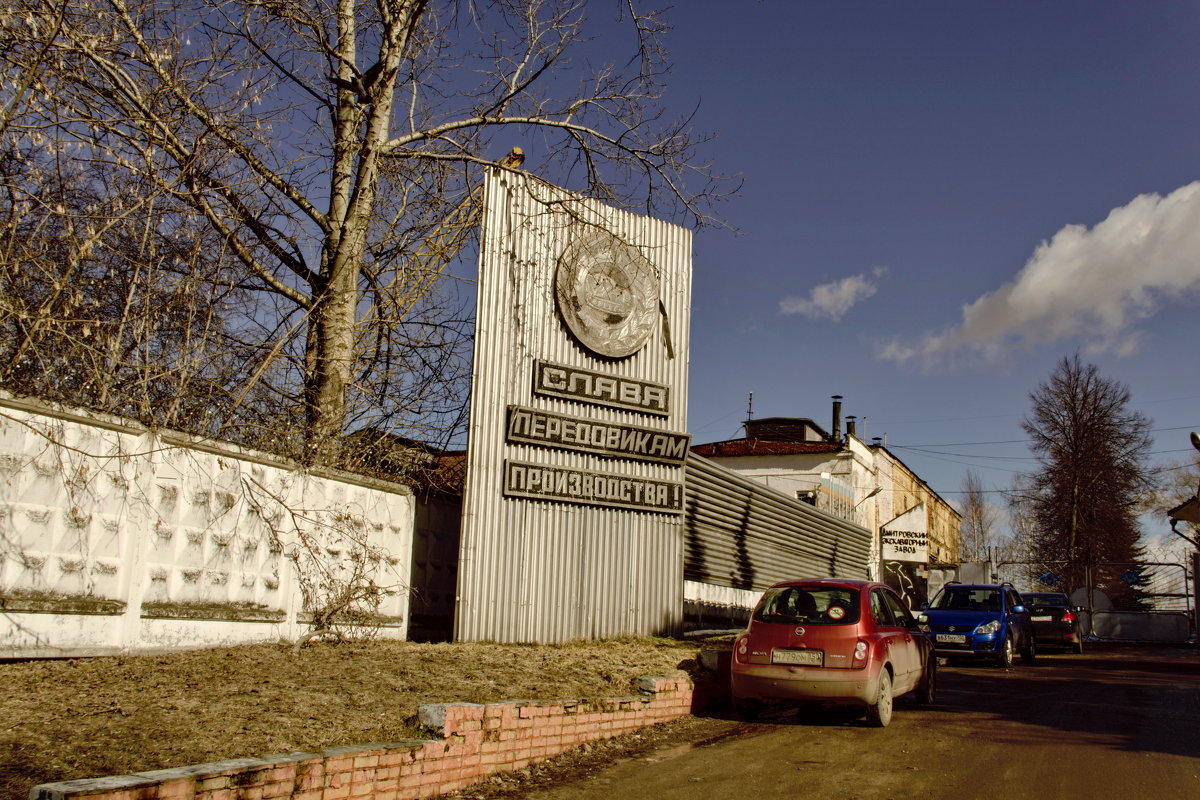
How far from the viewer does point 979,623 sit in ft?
60.0

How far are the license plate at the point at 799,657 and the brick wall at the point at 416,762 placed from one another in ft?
4.52

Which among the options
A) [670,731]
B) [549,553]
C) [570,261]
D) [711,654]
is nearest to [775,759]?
[670,731]

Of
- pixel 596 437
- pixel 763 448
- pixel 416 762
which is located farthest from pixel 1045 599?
pixel 763 448

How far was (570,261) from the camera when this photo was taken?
41.2 feet

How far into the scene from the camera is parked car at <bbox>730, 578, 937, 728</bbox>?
9352 millimetres

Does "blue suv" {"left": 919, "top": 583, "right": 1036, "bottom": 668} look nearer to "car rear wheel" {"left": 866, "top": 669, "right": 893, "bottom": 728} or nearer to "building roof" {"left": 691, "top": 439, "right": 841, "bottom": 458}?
"car rear wheel" {"left": 866, "top": 669, "right": 893, "bottom": 728}

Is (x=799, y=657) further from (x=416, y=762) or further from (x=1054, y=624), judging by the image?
(x=1054, y=624)

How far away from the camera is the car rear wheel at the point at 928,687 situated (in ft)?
37.2

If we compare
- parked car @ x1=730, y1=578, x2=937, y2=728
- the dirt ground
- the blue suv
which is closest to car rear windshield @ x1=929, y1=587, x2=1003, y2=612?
the blue suv

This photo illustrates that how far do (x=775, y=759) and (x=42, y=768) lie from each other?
17.1 ft

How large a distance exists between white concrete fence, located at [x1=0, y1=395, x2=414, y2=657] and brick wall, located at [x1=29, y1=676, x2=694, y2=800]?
9.89 feet

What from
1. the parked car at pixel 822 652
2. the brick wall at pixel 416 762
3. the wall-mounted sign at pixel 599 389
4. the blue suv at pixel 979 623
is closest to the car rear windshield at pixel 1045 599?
the blue suv at pixel 979 623

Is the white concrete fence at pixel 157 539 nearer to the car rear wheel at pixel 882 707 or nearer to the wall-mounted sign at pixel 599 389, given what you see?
the wall-mounted sign at pixel 599 389

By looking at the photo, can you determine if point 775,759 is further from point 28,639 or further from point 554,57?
point 554,57
